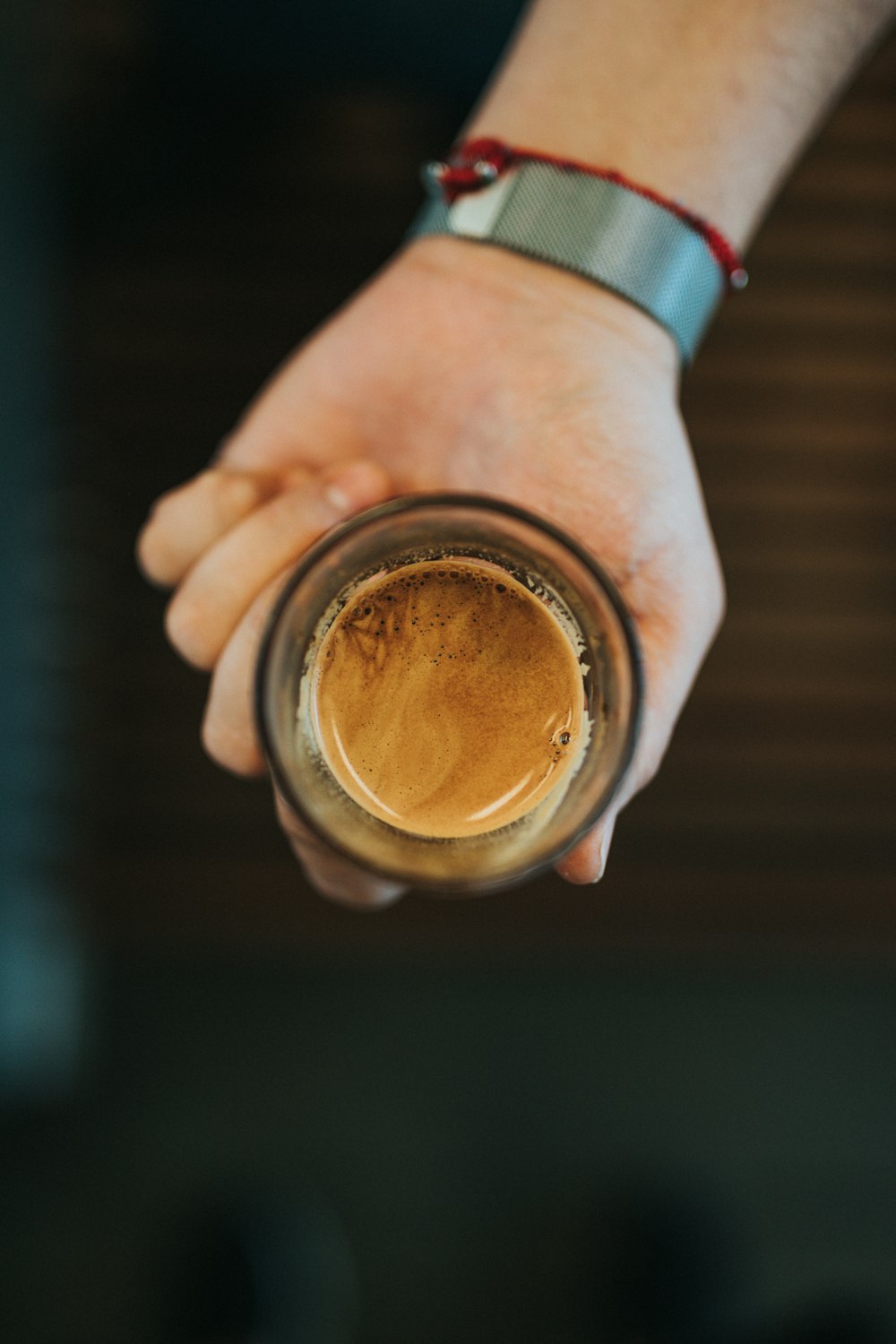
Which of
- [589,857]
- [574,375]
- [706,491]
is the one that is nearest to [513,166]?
[574,375]

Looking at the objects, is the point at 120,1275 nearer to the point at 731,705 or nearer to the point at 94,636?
the point at 94,636

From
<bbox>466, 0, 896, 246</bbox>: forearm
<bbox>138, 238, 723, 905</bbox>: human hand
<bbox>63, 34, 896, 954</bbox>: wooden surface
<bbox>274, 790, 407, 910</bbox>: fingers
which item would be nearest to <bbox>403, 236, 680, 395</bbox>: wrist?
<bbox>138, 238, 723, 905</bbox>: human hand

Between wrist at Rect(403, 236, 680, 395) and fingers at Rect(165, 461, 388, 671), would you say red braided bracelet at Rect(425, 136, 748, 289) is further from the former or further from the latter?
fingers at Rect(165, 461, 388, 671)

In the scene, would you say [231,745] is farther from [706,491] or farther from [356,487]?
[706,491]

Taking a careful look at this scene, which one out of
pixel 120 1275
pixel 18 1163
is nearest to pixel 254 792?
pixel 18 1163

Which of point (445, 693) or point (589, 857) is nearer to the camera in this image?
point (589, 857)
